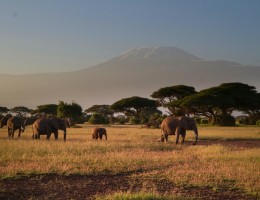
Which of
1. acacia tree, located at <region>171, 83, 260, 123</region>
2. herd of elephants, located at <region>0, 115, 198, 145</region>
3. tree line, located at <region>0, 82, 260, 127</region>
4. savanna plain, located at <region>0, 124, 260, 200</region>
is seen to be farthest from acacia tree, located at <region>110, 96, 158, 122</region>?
savanna plain, located at <region>0, 124, 260, 200</region>

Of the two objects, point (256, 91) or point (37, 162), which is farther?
point (256, 91)

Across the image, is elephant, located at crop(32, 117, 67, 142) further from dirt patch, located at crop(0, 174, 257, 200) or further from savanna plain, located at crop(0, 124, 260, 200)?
dirt patch, located at crop(0, 174, 257, 200)

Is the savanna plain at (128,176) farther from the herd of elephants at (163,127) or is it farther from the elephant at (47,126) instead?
the elephant at (47,126)

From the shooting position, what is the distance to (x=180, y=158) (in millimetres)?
15805

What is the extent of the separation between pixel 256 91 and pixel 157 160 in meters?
55.1

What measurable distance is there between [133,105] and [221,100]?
101ft

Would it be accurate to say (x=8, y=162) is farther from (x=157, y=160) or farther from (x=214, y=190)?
(x=214, y=190)

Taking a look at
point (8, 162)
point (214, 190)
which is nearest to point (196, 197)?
point (214, 190)

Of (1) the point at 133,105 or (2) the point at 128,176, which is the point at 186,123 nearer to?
(2) the point at 128,176

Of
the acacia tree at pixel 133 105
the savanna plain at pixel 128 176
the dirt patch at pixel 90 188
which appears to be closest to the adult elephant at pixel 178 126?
the savanna plain at pixel 128 176

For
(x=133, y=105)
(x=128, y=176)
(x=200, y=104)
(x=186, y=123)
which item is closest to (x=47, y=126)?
(x=186, y=123)

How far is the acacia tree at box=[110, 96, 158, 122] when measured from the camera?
86562mm

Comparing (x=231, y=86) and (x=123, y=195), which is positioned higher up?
(x=231, y=86)

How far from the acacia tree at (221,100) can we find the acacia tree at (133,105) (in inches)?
808
